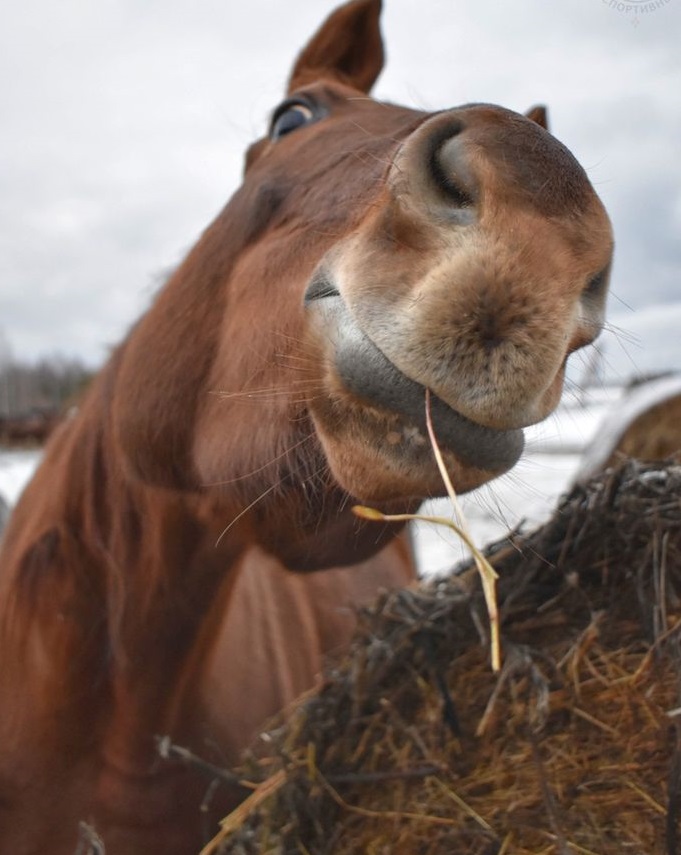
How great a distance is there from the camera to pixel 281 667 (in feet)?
7.96

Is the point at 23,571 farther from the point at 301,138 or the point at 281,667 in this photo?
the point at 301,138

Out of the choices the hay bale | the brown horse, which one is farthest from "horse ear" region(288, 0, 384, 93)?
the hay bale

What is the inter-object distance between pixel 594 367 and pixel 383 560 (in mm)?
2149

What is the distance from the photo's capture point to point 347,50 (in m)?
2.21

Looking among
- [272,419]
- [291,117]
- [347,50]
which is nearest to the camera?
[272,419]

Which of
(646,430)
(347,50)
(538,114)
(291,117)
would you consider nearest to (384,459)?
(538,114)

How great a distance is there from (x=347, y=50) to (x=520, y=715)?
1.83 meters

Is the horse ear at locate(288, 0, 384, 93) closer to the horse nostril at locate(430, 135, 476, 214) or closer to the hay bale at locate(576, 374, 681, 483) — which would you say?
the horse nostril at locate(430, 135, 476, 214)

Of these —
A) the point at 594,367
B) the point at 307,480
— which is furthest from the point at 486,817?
the point at 594,367

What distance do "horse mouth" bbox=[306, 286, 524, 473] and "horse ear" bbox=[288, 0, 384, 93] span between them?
137 cm

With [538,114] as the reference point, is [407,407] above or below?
below

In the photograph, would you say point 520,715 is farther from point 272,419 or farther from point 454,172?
point 454,172

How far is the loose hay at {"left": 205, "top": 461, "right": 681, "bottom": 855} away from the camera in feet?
4.55

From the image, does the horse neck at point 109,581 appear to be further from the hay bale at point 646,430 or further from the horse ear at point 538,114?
the hay bale at point 646,430
